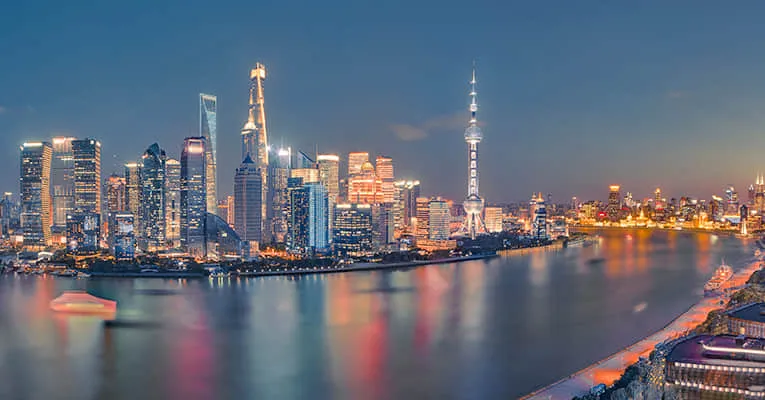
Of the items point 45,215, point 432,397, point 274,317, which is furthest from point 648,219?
point 432,397

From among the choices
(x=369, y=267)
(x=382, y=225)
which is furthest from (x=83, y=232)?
(x=369, y=267)

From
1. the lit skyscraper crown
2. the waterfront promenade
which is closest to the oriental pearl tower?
the lit skyscraper crown

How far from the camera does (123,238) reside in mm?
20250

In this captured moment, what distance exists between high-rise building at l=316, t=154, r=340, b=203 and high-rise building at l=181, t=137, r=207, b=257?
7.79 meters

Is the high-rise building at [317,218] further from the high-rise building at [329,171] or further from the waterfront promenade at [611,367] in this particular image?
the waterfront promenade at [611,367]

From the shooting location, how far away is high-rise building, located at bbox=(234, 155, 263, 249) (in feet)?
77.8

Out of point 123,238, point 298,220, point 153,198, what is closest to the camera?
point 123,238

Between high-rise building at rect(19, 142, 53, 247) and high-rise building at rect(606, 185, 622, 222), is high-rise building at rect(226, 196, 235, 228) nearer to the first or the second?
high-rise building at rect(19, 142, 53, 247)

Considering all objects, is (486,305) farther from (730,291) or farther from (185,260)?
(185,260)

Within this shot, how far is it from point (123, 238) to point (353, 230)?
7366mm

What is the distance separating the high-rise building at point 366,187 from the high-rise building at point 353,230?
5688 millimetres

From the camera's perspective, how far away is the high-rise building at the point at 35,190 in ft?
81.9

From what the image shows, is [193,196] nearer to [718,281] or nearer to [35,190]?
[35,190]

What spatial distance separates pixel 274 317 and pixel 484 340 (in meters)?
3.58
